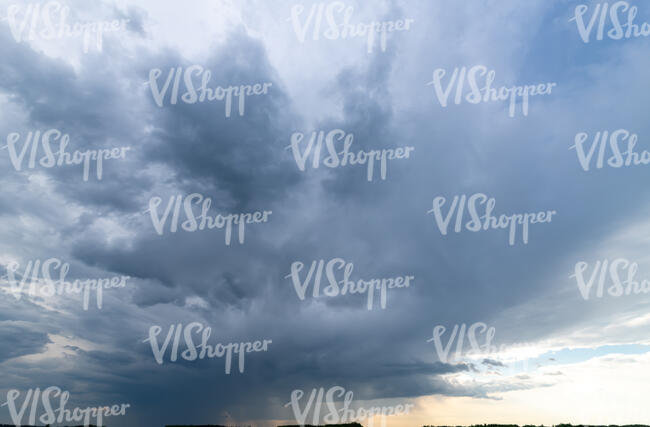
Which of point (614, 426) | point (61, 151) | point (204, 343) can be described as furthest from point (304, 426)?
point (61, 151)

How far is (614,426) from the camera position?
67188 mm

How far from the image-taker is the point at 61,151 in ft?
202

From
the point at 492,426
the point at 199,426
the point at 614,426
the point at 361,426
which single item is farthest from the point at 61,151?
the point at 614,426

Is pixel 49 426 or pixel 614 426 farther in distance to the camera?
pixel 614 426

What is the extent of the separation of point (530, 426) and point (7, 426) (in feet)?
276

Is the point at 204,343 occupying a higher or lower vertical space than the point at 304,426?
higher

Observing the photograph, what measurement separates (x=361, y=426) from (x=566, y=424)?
34.6m

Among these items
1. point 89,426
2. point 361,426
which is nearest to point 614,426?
point 361,426

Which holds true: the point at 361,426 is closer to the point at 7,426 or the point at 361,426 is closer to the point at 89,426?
the point at 89,426

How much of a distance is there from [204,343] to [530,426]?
5690 centimetres

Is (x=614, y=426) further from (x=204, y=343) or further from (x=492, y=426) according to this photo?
(x=204, y=343)

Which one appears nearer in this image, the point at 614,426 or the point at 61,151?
the point at 61,151

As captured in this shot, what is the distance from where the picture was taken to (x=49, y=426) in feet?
206

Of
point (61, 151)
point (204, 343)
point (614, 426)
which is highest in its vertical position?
point (61, 151)
